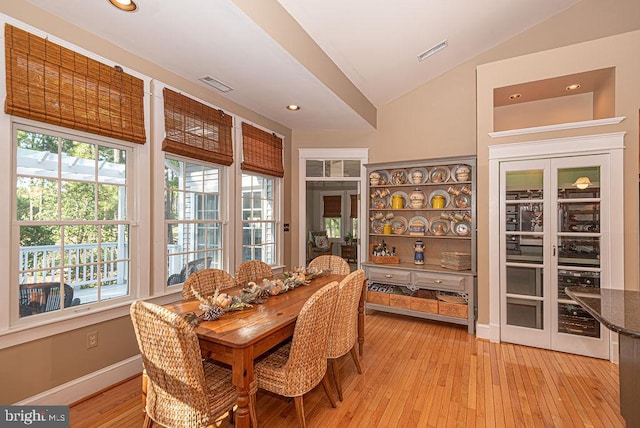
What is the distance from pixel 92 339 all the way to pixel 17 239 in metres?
0.93

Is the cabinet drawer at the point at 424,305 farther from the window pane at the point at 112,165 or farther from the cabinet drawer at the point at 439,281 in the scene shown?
the window pane at the point at 112,165

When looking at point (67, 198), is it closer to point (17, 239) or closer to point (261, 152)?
point (17, 239)

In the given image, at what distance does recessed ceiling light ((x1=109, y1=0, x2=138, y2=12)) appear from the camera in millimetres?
2086

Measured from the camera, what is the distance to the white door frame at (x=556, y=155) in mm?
3062

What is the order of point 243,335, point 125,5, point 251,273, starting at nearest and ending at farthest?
1. point 243,335
2. point 125,5
3. point 251,273

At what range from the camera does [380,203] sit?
4789mm

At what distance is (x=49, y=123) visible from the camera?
7.27ft

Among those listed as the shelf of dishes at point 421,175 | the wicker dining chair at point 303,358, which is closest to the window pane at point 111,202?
the wicker dining chair at point 303,358

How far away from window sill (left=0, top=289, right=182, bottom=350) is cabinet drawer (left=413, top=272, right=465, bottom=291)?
10.2 ft

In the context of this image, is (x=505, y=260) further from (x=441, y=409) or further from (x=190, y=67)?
(x=190, y=67)

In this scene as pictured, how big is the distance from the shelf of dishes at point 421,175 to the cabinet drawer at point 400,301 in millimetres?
1582

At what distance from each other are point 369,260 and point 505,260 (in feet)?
5.88

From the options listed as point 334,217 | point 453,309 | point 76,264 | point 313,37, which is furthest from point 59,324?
point 334,217

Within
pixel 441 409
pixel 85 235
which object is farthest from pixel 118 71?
pixel 441 409
